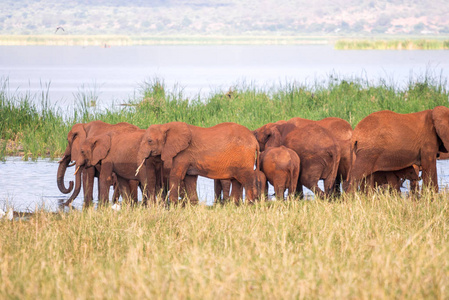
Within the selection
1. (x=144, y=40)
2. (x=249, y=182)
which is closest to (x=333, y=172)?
(x=249, y=182)

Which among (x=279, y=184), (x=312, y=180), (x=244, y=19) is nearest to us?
(x=279, y=184)

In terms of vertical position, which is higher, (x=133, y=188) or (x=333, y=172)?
(x=333, y=172)

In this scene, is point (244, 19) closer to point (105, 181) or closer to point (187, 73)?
point (187, 73)

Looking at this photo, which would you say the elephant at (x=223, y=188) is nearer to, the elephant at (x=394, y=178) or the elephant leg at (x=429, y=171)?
the elephant at (x=394, y=178)

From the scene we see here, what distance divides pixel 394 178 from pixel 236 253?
4309mm

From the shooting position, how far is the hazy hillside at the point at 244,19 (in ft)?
590

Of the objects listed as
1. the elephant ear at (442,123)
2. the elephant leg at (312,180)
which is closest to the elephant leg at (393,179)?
the elephant leg at (312,180)

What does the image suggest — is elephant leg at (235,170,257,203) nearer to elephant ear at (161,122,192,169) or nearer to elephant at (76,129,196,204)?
elephant ear at (161,122,192,169)

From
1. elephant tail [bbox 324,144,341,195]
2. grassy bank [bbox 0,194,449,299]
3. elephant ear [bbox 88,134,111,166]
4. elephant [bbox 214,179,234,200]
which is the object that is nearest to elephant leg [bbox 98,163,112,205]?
elephant ear [bbox 88,134,111,166]

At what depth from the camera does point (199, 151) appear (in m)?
9.77

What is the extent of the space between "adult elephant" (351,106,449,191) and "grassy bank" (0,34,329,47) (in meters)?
136

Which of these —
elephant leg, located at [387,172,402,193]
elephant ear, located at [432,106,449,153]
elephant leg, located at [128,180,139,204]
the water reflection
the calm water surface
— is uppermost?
elephant ear, located at [432,106,449,153]

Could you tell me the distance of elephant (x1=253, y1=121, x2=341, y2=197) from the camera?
10.3 metres

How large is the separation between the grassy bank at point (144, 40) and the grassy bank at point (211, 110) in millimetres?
126528
